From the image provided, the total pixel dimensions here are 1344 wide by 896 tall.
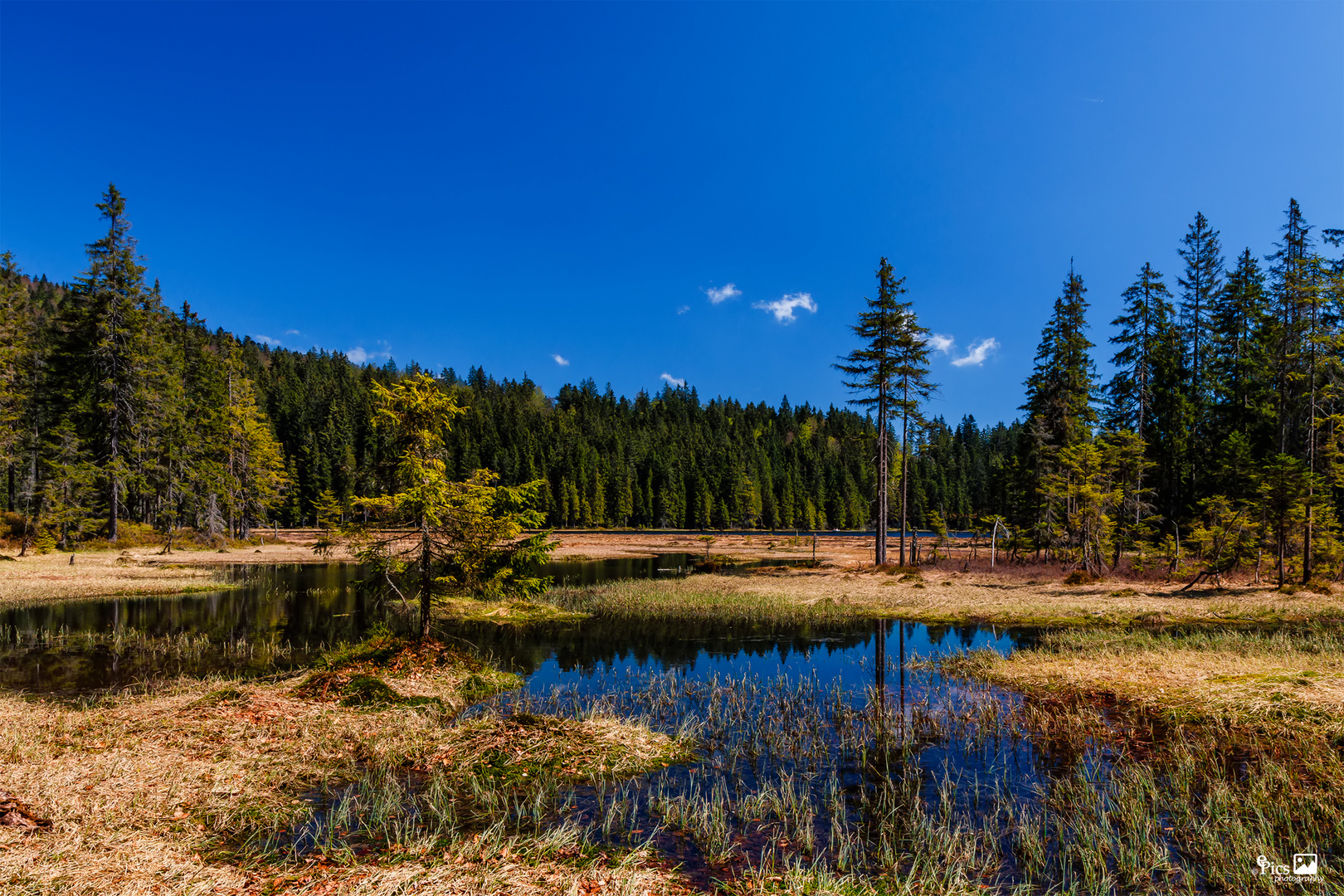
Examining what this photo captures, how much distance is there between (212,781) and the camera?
8711mm

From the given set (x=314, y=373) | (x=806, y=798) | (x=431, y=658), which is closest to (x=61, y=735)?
(x=431, y=658)

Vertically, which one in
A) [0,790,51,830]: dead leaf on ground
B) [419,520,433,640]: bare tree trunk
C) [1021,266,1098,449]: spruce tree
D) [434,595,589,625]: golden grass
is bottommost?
[434,595,589,625]: golden grass

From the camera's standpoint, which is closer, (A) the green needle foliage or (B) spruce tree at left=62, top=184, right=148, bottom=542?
(A) the green needle foliage

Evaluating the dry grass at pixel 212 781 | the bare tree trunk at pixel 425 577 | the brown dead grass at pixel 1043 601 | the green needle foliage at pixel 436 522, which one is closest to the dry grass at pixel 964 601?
the brown dead grass at pixel 1043 601

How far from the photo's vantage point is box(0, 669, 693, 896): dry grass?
6141 mm

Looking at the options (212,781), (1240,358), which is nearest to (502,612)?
(212,781)

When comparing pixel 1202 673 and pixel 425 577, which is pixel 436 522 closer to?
pixel 425 577

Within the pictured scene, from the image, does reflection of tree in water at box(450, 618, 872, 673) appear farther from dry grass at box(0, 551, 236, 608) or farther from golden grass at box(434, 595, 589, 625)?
dry grass at box(0, 551, 236, 608)

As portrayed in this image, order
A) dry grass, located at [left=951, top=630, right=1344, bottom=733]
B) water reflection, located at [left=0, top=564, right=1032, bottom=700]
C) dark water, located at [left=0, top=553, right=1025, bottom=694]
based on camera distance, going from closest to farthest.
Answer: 1. dry grass, located at [left=951, top=630, right=1344, bottom=733]
2. dark water, located at [left=0, top=553, right=1025, bottom=694]
3. water reflection, located at [left=0, top=564, right=1032, bottom=700]

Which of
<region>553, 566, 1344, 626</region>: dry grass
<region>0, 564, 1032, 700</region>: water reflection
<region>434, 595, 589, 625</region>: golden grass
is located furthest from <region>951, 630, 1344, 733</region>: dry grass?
<region>434, 595, 589, 625</region>: golden grass

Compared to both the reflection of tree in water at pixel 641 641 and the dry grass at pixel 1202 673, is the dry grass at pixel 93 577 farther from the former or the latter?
the dry grass at pixel 1202 673

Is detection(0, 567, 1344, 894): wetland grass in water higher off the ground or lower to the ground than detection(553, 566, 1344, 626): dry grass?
higher

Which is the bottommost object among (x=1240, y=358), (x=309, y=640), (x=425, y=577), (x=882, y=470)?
(x=309, y=640)

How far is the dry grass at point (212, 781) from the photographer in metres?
6.14
